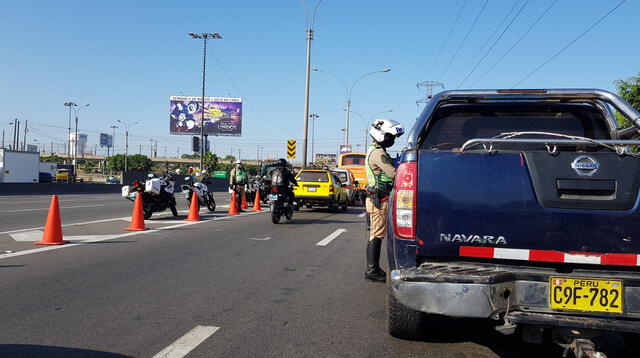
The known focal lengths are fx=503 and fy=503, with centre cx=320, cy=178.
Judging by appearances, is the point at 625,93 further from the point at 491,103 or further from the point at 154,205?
the point at 491,103

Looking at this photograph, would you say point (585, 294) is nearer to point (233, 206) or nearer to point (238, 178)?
point (233, 206)

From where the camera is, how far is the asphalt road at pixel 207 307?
373 cm

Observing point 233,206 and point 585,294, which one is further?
point 233,206

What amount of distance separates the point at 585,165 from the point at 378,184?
308 cm

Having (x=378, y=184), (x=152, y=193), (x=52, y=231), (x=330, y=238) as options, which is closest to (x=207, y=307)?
(x=378, y=184)

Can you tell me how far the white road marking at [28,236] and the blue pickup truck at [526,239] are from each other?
7930 millimetres

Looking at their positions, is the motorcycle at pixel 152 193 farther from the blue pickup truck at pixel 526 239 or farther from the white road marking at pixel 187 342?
the blue pickup truck at pixel 526 239

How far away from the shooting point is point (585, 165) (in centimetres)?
303

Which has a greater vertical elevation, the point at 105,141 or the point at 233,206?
the point at 105,141

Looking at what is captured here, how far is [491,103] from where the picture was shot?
4297 millimetres

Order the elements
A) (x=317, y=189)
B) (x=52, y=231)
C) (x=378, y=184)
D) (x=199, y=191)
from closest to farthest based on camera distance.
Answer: (x=378, y=184) < (x=52, y=231) < (x=199, y=191) < (x=317, y=189)

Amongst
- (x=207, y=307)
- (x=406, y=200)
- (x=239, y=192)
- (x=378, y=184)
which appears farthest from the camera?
(x=239, y=192)

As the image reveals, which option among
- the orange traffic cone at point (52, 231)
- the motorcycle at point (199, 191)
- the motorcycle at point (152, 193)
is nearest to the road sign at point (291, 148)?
the motorcycle at point (199, 191)

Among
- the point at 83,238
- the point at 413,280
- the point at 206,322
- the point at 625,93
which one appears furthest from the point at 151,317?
the point at 625,93
